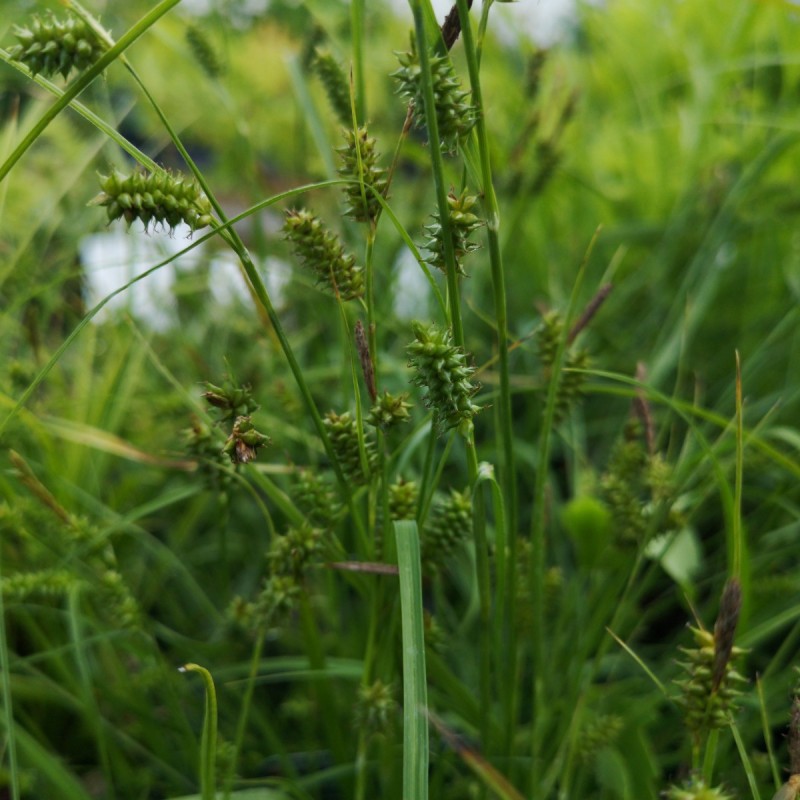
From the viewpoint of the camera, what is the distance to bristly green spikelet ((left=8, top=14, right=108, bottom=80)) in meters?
0.41

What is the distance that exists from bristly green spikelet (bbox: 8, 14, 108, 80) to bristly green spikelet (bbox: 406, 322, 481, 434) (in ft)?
0.72

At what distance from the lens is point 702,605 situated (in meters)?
1.10

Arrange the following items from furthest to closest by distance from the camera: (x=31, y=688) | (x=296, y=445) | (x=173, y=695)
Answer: (x=296, y=445) < (x=31, y=688) < (x=173, y=695)

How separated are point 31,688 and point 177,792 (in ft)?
0.66

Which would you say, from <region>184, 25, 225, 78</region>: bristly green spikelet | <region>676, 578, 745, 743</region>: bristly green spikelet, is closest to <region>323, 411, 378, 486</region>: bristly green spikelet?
<region>676, 578, 745, 743</region>: bristly green spikelet

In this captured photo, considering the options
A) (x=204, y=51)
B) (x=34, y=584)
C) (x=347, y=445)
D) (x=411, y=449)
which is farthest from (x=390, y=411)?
(x=204, y=51)

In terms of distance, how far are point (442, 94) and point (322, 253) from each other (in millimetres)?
121

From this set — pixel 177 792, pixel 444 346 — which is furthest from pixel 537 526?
pixel 177 792

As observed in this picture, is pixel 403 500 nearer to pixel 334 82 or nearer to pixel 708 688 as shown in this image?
pixel 708 688

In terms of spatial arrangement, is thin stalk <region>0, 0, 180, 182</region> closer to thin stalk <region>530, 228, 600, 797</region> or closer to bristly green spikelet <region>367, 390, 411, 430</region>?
bristly green spikelet <region>367, 390, 411, 430</region>

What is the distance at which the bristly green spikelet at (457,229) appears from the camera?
48cm

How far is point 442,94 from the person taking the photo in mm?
463

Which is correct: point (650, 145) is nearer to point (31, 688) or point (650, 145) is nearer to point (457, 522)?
point (457, 522)

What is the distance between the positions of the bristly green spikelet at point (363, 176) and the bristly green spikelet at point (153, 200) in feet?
0.30
